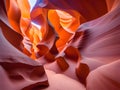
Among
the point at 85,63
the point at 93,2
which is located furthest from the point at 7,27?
the point at 93,2

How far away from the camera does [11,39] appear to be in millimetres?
1572

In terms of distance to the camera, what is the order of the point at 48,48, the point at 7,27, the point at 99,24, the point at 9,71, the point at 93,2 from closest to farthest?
the point at 9,71, the point at 7,27, the point at 99,24, the point at 93,2, the point at 48,48

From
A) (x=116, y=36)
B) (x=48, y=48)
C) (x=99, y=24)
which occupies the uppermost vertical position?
(x=116, y=36)

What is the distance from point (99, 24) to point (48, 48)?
1.25 metres

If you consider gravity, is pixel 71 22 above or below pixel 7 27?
below

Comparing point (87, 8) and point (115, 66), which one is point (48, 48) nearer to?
point (87, 8)

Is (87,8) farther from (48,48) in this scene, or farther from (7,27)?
(7,27)

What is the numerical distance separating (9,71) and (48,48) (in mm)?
1601

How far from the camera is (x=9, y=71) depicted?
1.15m

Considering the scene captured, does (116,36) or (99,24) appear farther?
(99,24)

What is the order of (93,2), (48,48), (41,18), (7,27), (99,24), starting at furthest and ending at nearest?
(41,18)
(48,48)
(93,2)
(99,24)
(7,27)

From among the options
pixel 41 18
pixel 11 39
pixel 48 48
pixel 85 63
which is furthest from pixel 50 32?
pixel 85 63

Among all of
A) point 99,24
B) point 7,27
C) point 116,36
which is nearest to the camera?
point 116,36

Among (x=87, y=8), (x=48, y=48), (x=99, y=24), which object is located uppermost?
(x=99, y=24)
